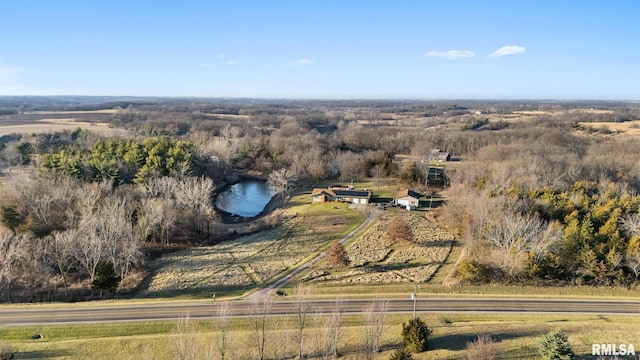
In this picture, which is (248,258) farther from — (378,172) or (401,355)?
(378,172)

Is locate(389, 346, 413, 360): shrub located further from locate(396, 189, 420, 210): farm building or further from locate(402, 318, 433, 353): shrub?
locate(396, 189, 420, 210): farm building

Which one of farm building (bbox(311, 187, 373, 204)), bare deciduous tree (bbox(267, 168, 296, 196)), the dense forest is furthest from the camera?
bare deciduous tree (bbox(267, 168, 296, 196))

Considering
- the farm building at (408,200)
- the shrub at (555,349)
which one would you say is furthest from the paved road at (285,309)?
the farm building at (408,200)

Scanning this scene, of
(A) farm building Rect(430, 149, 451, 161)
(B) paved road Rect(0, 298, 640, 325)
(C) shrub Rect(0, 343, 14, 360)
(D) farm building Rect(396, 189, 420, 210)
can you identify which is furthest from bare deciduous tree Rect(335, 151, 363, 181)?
(C) shrub Rect(0, 343, 14, 360)

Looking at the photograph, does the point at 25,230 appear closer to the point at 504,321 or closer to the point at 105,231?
the point at 105,231

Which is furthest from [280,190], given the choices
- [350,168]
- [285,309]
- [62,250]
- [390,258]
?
[285,309]

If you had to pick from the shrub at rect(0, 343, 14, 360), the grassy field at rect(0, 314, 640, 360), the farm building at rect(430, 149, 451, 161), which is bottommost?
the grassy field at rect(0, 314, 640, 360)
